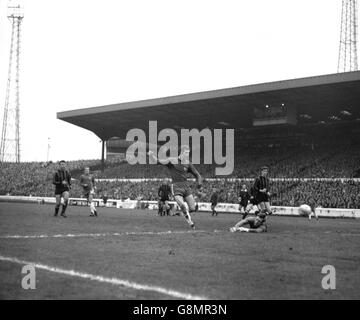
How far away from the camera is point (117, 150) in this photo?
6938 centimetres

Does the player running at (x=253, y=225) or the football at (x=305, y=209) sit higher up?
the player running at (x=253, y=225)

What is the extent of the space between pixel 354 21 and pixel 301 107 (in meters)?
9.49

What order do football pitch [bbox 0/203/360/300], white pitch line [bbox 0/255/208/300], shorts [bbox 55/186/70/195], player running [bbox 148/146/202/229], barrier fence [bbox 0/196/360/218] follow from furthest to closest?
barrier fence [bbox 0/196/360/218]
shorts [bbox 55/186/70/195]
player running [bbox 148/146/202/229]
football pitch [bbox 0/203/360/300]
white pitch line [bbox 0/255/208/300]

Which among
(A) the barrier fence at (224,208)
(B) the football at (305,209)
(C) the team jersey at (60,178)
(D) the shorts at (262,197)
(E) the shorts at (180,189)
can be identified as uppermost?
(C) the team jersey at (60,178)

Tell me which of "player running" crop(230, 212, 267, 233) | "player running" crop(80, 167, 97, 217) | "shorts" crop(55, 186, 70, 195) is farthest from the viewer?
"player running" crop(80, 167, 97, 217)

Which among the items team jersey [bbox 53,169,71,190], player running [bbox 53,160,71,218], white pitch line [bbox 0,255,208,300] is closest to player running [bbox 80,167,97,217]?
player running [bbox 53,160,71,218]

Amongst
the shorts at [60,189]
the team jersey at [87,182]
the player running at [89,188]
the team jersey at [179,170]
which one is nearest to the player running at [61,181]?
the shorts at [60,189]

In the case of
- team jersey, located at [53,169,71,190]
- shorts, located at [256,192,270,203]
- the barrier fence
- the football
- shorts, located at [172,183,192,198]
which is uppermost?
team jersey, located at [53,169,71,190]

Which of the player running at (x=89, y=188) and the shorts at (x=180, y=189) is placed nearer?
the shorts at (x=180, y=189)

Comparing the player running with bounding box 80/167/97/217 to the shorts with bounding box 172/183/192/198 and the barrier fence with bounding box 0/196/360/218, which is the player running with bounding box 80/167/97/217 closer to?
the shorts with bounding box 172/183/192/198

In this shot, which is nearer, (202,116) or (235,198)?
(235,198)

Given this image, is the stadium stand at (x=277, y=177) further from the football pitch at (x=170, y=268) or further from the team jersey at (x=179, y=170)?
the football pitch at (x=170, y=268)
